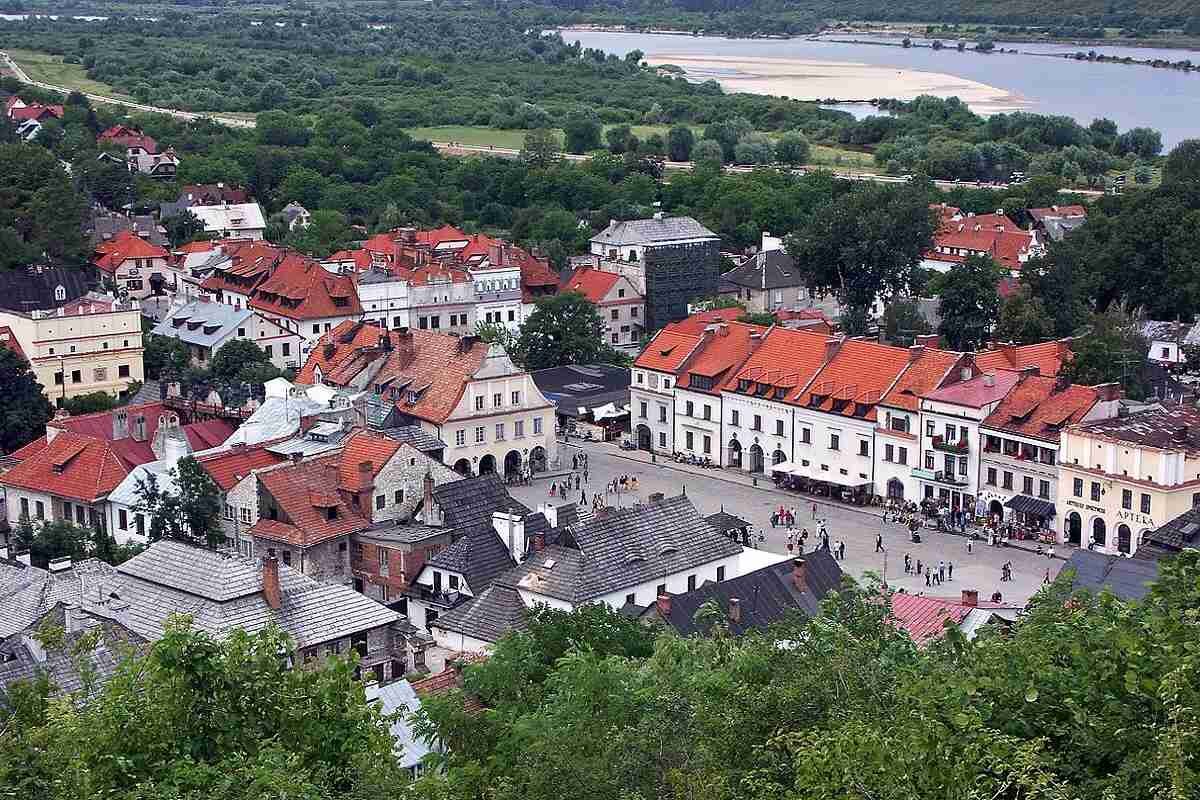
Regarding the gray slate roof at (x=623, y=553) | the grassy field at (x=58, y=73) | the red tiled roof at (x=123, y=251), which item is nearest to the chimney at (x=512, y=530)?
the gray slate roof at (x=623, y=553)

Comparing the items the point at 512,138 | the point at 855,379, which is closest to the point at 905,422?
the point at 855,379

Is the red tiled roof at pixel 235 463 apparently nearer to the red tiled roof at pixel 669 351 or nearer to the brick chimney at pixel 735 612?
the brick chimney at pixel 735 612

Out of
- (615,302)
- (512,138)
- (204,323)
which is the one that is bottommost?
(512,138)

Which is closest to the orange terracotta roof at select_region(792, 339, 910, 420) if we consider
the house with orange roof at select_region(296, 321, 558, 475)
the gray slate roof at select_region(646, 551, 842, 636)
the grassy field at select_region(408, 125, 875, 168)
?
the house with orange roof at select_region(296, 321, 558, 475)

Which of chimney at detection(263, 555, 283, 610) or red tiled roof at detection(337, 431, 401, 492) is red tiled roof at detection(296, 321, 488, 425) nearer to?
red tiled roof at detection(337, 431, 401, 492)

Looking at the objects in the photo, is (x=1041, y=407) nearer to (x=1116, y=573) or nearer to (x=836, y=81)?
(x=1116, y=573)

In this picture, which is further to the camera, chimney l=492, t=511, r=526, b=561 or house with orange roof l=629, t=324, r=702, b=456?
house with orange roof l=629, t=324, r=702, b=456
